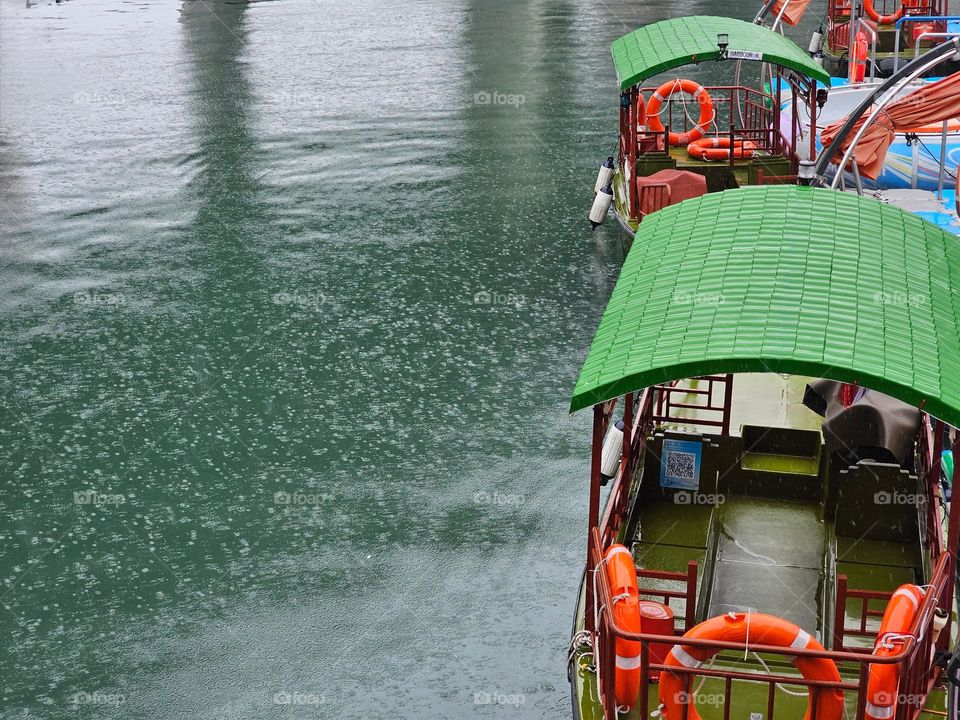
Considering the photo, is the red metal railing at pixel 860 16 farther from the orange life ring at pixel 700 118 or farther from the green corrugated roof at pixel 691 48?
the green corrugated roof at pixel 691 48

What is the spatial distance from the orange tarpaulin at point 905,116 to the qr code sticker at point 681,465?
8.18m

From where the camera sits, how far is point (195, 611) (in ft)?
44.6

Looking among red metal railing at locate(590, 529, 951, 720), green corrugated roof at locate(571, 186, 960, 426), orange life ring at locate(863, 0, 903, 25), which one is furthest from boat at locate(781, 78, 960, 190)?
red metal railing at locate(590, 529, 951, 720)

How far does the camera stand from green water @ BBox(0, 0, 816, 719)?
12.9 metres

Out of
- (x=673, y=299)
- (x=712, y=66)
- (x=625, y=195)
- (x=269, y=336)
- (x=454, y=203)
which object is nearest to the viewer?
(x=673, y=299)

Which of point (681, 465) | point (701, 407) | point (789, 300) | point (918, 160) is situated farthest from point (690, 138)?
point (789, 300)

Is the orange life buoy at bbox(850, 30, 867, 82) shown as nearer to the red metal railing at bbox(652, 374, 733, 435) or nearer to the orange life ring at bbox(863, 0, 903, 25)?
the orange life ring at bbox(863, 0, 903, 25)

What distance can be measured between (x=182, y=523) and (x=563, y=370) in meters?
6.84

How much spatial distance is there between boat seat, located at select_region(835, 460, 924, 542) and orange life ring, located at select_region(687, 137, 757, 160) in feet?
43.1

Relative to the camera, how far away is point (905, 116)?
60.5ft

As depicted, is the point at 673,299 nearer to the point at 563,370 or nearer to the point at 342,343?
the point at 563,370

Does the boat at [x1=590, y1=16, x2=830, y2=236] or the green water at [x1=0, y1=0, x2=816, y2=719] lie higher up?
the boat at [x1=590, y1=16, x2=830, y2=236]

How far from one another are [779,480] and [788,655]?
14.7 feet

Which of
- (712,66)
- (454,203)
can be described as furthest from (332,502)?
(712,66)
